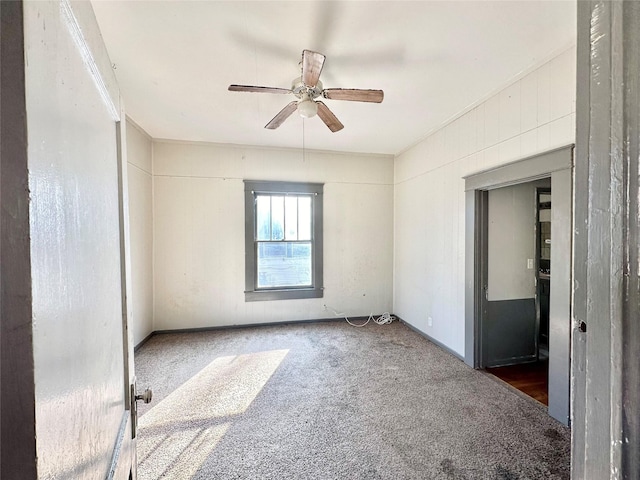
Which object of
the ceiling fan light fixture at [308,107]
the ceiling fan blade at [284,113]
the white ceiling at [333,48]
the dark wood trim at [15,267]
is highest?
the white ceiling at [333,48]

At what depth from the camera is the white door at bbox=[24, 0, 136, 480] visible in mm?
366

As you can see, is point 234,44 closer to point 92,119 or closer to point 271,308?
point 92,119

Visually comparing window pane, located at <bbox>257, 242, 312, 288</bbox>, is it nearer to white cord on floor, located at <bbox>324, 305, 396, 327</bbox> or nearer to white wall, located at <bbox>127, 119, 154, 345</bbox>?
white cord on floor, located at <bbox>324, 305, 396, 327</bbox>

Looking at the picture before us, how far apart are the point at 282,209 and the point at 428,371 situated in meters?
2.94

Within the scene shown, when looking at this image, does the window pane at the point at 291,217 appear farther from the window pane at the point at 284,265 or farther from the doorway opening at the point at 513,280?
the doorway opening at the point at 513,280

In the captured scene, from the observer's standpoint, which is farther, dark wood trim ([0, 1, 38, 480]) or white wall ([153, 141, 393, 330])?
white wall ([153, 141, 393, 330])

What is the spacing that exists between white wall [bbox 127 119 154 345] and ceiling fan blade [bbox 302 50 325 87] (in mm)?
2485

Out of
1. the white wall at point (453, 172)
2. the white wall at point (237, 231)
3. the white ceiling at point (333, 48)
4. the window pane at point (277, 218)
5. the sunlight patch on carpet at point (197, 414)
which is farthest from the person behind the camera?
the window pane at point (277, 218)

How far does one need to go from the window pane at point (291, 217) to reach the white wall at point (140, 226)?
1.88 metres

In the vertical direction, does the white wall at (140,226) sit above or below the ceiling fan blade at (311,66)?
below

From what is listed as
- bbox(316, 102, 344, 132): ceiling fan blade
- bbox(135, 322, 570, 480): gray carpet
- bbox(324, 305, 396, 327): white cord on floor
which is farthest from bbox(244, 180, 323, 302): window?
bbox(316, 102, 344, 132): ceiling fan blade

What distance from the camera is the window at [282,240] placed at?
441 cm

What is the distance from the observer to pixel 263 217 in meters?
4.50

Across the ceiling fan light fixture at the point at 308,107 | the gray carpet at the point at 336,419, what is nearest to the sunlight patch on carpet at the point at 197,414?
the gray carpet at the point at 336,419
